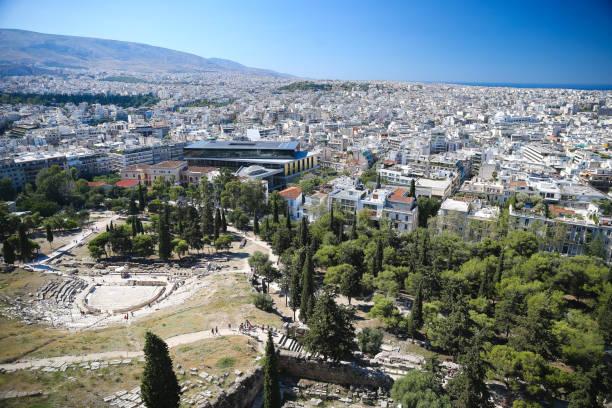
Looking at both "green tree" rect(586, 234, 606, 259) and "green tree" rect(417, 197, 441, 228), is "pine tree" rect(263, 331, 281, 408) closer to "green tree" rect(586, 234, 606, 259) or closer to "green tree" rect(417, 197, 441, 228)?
"green tree" rect(586, 234, 606, 259)

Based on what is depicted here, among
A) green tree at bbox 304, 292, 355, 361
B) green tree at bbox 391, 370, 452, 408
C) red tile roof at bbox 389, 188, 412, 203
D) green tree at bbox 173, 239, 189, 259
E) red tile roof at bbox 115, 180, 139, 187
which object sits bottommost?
green tree at bbox 173, 239, 189, 259

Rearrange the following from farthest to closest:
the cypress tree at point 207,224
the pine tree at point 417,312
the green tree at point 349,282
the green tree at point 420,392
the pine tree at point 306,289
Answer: the cypress tree at point 207,224 → the green tree at point 349,282 → the pine tree at point 306,289 → the pine tree at point 417,312 → the green tree at point 420,392

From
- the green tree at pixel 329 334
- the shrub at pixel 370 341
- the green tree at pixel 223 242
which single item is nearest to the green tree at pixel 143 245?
the green tree at pixel 223 242

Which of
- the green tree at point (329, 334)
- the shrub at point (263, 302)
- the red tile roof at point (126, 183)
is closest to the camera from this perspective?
the green tree at point (329, 334)

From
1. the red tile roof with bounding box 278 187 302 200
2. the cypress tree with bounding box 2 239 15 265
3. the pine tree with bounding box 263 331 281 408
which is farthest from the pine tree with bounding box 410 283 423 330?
the cypress tree with bounding box 2 239 15 265

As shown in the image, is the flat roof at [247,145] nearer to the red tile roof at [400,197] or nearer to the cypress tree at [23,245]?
the red tile roof at [400,197]

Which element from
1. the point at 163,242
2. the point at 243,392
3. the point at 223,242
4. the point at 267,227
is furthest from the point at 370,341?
the point at 163,242

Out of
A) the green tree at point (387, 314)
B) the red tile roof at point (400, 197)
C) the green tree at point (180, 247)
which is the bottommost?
the green tree at point (180, 247)

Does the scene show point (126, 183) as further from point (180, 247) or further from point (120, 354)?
point (120, 354)
